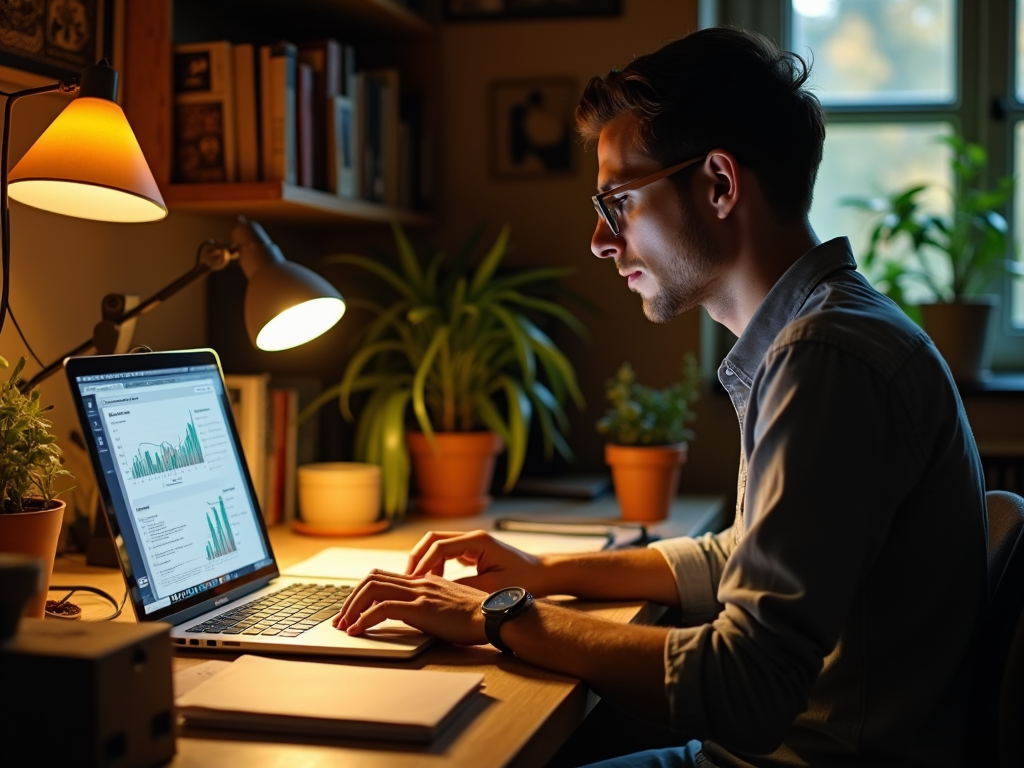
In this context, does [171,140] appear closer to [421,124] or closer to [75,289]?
[75,289]

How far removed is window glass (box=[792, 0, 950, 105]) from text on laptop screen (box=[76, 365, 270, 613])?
6.15 ft

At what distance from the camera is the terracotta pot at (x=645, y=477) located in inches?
79.7

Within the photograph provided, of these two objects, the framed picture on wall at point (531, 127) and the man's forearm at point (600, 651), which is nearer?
the man's forearm at point (600, 651)

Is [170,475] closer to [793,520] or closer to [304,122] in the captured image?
[793,520]

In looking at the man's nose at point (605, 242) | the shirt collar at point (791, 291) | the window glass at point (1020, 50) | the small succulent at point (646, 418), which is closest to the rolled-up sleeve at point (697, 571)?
the shirt collar at point (791, 291)

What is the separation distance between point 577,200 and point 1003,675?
1.66m

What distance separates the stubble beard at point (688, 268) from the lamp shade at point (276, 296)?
1.62 feet

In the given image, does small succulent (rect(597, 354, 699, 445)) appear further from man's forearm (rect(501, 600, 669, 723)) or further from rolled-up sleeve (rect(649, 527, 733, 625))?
man's forearm (rect(501, 600, 669, 723))

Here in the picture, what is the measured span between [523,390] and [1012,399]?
1132mm

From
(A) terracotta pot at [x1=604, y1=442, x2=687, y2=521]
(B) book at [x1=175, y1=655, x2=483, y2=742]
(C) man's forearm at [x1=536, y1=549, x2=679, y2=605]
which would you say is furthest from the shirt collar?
(A) terracotta pot at [x1=604, y1=442, x2=687, y2=521]

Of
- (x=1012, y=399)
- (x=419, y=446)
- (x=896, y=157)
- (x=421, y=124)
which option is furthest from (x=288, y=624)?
(x=896, y=157)

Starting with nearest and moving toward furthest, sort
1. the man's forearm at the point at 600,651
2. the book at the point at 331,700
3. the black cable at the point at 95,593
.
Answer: the book at the point at 331,700 < the man's forearm at the point at 600,651 < the black cable at the point at 95,593

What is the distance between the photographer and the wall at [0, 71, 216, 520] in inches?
63.7

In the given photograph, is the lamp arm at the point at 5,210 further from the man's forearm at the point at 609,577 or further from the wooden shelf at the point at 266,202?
the man's forearm at the point at 609,577
